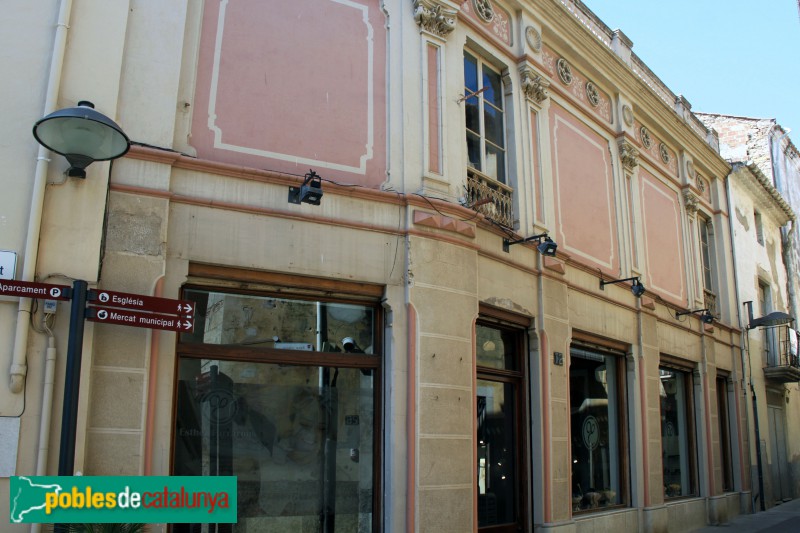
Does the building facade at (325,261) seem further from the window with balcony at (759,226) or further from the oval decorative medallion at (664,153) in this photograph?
the window with balcony at (759,226)

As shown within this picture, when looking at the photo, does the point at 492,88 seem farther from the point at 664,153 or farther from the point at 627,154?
the point at 664,153

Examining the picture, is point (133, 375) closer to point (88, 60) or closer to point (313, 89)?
point (88, 60)

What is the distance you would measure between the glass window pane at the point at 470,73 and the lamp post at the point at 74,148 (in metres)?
5.65

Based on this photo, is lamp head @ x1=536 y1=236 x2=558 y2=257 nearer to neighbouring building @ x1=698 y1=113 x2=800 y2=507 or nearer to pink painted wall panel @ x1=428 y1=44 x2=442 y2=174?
pink painted wall panel @ x1=428 y1=44 x2=442 y2=174

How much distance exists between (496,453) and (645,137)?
26.5ft

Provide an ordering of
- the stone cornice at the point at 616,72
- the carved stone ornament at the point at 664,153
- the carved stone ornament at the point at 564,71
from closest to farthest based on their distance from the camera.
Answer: the stone cornice at the point at 616,72, the carved stone ornament at the point at 564,71, the carved stone ornament at the point at 664,153

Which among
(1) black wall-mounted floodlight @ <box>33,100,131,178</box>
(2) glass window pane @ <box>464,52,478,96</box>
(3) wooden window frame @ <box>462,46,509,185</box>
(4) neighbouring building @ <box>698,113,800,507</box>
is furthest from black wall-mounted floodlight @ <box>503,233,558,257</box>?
(4) neighbouring building @ <box>698,113,800,507</box>

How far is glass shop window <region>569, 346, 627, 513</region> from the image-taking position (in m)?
11.4

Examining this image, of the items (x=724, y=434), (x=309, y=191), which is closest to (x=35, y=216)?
(x=309, y=191)

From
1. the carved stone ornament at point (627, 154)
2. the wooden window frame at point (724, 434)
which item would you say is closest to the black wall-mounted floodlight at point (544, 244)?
the carved stone ornament at point (627, 154)

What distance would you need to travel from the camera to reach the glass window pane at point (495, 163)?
10445 millimetres

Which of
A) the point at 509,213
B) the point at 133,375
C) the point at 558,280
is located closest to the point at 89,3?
the point at 133,375

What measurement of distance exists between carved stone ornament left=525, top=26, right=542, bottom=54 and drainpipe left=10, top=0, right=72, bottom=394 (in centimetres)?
670

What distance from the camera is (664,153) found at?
52.7 feet
